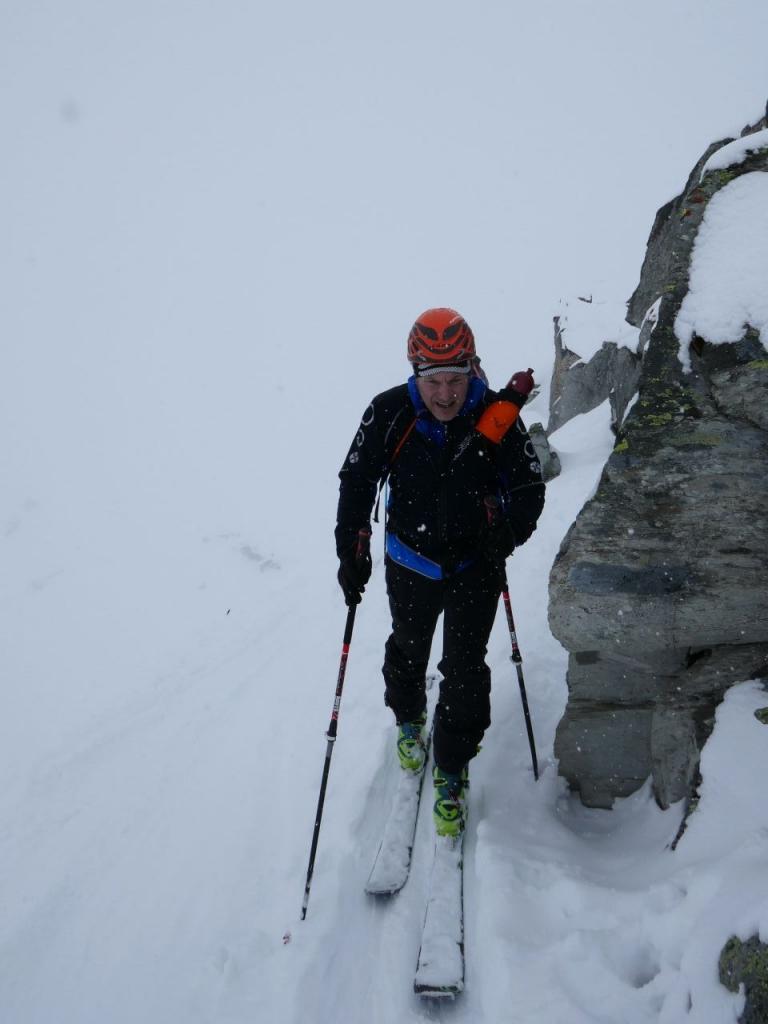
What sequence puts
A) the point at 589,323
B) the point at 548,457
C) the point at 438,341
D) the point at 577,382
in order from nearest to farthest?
the point at 438,341
the point at 548,457
the point at 577,382
the point at 589,323

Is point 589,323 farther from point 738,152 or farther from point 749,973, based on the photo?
point 749,973

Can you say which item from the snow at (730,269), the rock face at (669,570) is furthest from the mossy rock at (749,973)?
the snow at (730,269)

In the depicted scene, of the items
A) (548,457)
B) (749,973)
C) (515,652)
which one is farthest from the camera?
(548,457)

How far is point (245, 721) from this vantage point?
736 cm

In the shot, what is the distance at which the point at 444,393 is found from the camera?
4016 mm

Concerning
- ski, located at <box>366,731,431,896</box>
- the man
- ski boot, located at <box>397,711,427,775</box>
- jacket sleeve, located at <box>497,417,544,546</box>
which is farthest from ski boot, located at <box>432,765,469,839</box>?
jacket sleeve, located at <box>497,417,544,546</box>

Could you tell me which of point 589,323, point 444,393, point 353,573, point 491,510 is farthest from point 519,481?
point 589,323

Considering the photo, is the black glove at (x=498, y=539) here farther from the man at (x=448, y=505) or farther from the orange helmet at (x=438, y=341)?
the orange helmet at (x=438, y=341)

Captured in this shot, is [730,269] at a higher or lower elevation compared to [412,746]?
higher

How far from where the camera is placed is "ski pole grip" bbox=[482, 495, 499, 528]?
4.08 m

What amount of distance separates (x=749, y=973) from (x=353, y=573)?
310 centimetres

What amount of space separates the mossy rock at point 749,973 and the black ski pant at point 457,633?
79.9 inches

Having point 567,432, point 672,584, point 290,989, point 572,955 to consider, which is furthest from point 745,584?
point 567,432

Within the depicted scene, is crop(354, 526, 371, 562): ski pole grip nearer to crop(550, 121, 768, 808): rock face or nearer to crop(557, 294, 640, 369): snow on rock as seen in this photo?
crop(550, 121, 768, 808): rock face
